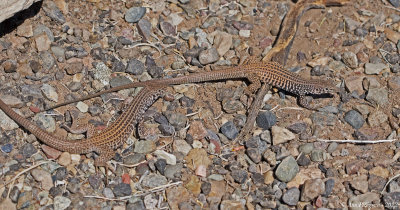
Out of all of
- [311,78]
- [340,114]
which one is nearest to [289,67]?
[311,78]

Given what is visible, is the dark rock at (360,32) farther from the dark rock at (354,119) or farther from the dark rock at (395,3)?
the dark rock at (354,119)

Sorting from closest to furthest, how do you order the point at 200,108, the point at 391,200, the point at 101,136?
the point at 391,200 < the point at 101,136 < the point at 200,108

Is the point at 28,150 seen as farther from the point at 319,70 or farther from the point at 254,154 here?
the point at 319,70

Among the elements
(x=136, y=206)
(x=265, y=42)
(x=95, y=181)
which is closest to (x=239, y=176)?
(x=136, y=206)

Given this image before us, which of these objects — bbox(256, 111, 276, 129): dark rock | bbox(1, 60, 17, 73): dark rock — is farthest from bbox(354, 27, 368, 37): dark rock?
bbox(1, 60, 17, 73): dark rock

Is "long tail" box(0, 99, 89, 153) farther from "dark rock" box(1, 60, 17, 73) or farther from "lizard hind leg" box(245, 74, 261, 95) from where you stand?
"lizard hind leg" box(245, 74, 261, 95)

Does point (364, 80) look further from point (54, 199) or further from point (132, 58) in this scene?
point (54, 199)
